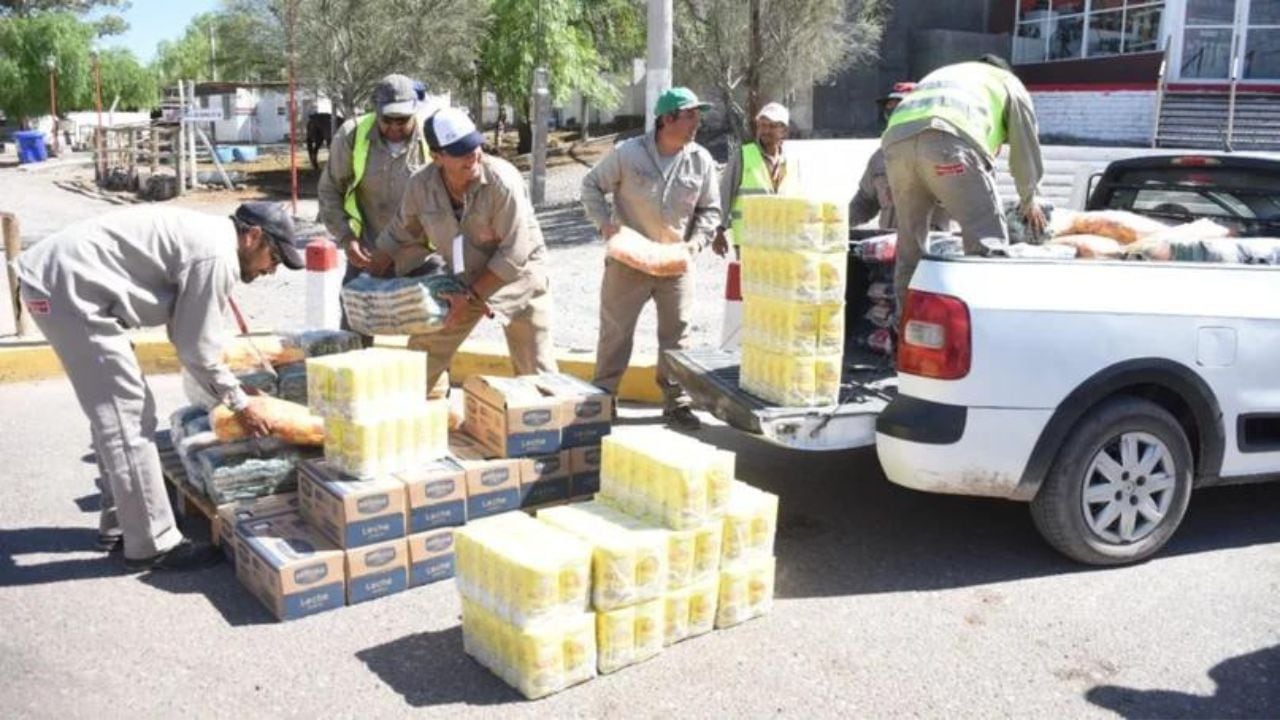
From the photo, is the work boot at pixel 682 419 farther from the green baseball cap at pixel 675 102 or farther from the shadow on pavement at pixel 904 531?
the green baseball cap at pixel 675 102

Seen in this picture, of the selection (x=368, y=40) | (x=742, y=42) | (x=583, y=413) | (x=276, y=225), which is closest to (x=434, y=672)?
(x=583, y=413)

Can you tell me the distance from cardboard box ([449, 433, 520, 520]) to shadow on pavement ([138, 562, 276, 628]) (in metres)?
0.94

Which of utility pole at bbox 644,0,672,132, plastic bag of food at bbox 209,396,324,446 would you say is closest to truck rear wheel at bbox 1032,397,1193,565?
plastic bag of food at bbox 209,396,324,446

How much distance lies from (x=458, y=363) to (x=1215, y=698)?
18.4ft

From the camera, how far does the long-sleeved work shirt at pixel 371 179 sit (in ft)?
21.1

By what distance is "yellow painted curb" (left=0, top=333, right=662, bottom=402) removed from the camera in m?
7.82

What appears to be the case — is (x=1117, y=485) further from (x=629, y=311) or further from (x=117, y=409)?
(x=117, y=409)

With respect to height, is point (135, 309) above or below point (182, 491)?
above

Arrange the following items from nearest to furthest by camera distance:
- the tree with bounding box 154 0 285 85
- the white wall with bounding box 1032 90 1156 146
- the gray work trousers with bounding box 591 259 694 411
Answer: the gray work trousers with bounding box 591 259 694 411, the white wall with bounding box 1032 90 1156 146, the tree with bounding box 154 0 285 85

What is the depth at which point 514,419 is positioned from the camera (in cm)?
500

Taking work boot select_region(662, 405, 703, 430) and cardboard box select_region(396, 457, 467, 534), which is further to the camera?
work boot select_region(662, 405, 703, 430)

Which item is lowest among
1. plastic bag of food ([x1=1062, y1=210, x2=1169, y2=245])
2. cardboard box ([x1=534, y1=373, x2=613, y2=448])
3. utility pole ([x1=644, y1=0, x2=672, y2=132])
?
cardboard box ([x1=534, y1=373, x2=613, y2=448])

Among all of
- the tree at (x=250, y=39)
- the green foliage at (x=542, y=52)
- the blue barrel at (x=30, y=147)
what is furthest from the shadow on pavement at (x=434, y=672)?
the blue barrel at (x=30, y=147)

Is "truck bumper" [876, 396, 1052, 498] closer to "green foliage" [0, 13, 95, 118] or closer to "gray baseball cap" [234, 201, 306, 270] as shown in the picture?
"gray baseball cap" [234, 201, 306, 270]
